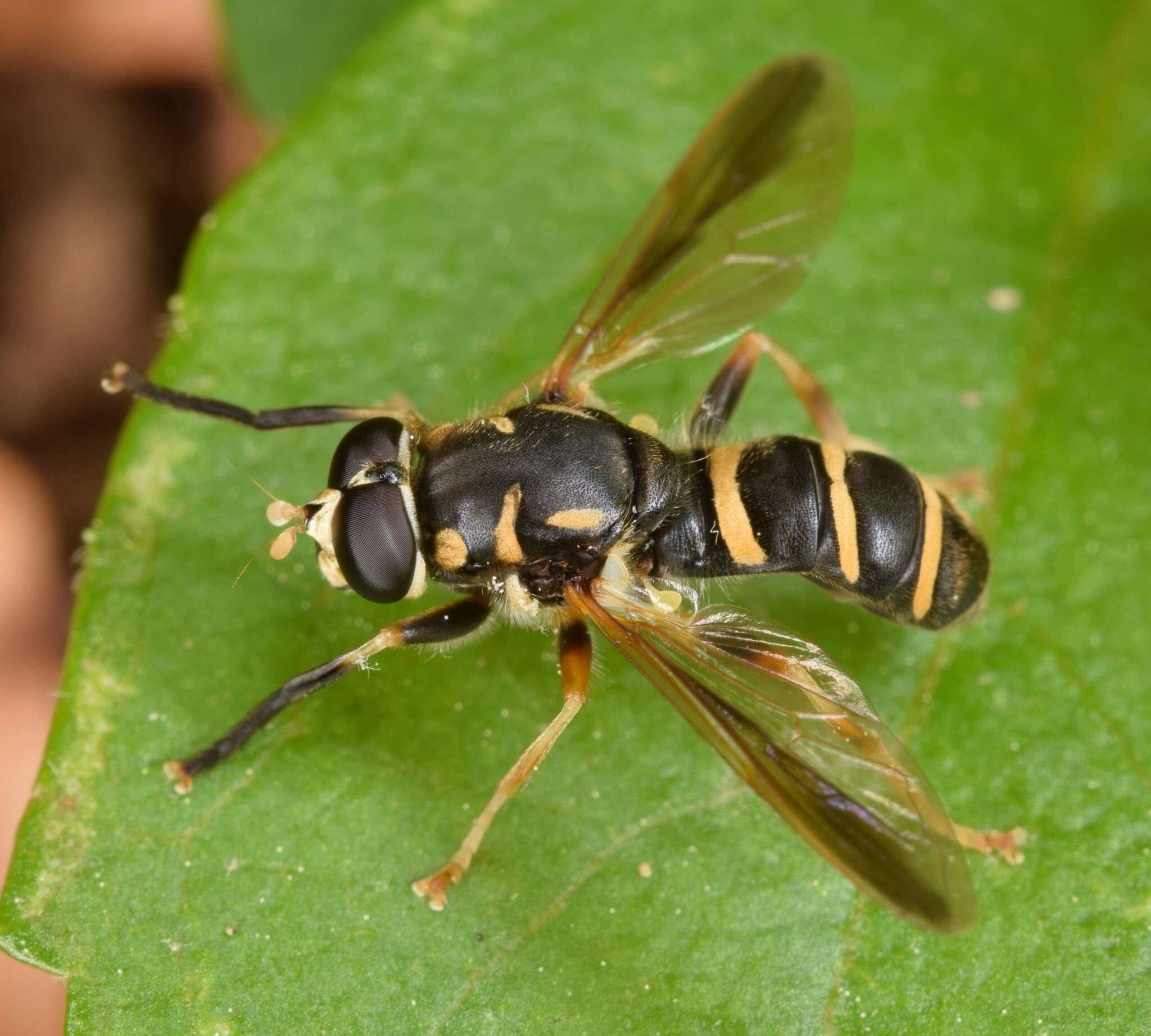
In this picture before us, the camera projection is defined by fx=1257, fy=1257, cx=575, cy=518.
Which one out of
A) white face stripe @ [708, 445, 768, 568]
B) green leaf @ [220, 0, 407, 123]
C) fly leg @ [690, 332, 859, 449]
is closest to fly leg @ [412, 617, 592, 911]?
white face stripe @ [708, 445, 768, 568]

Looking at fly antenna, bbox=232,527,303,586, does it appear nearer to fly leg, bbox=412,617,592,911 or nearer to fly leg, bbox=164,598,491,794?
→ fly leg, bbox=164,598,491,794

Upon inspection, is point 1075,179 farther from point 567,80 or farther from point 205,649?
point 205,649

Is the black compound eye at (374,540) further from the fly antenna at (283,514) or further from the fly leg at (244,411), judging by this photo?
the fly leg at (244,411)

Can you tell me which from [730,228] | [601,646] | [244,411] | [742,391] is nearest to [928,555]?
[742,391]

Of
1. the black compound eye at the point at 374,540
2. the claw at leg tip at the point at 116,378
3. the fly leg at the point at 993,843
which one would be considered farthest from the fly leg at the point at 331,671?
the fly leg at the point at 993,843

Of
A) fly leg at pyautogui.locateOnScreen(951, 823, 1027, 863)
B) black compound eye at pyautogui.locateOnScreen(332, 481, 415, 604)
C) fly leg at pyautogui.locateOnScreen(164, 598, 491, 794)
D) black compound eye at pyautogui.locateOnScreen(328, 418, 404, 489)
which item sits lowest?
fly leg at pyautogui.locateOnScreen(951, 823, 1027, 863)

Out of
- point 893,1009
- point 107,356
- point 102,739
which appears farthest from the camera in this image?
point 107,356

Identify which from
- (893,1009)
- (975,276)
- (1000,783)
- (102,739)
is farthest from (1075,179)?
(102,739)

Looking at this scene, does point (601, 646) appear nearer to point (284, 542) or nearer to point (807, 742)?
point (807, 742)
